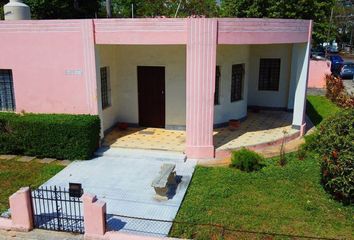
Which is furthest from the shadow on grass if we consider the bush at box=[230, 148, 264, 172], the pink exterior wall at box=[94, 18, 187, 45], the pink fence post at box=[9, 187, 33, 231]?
the pink fence post at box=[9, 187, 33, 231]

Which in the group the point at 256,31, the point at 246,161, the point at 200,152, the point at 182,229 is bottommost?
the point at 182,229

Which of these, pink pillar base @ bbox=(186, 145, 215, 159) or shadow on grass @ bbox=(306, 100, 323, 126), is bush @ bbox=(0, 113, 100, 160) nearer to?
pink pillar base @ bbox=(186, 145, 215, 159)

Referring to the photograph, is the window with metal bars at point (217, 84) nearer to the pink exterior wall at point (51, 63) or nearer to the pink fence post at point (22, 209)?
the pink exterior wall at point (51, 63)

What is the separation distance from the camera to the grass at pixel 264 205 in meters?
7.53

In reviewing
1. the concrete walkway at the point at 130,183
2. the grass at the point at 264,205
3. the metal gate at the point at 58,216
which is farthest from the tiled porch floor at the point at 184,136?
the metal gate at the point at 58,216

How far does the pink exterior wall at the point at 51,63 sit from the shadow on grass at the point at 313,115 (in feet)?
33.3

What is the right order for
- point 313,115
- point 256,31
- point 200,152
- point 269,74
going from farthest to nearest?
point 313,115
point 269,74
point 200,152
point 256,31

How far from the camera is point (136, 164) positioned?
36.4ft

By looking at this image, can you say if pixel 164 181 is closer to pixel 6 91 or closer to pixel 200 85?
pixel 200 85

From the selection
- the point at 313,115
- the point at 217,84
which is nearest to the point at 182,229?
the point at 217,84

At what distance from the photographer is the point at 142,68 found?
44.9 feet

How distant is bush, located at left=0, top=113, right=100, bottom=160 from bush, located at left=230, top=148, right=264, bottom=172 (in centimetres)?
454

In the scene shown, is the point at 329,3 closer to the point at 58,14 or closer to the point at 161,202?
the point at 58,14

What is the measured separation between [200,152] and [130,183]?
2669mm
